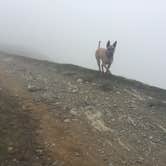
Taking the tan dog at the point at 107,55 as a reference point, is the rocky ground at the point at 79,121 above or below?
below

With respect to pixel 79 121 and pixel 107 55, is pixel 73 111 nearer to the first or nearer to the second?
pixel 79 121

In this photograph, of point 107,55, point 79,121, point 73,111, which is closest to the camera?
point 79,121

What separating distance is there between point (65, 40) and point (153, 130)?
4766 inches

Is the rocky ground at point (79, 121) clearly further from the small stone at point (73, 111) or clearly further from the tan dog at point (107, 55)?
the tan dog at point (107, 55)

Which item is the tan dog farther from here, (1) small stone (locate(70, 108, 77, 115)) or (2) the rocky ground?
(1) small stone (locate(70, 108, 77, 115))

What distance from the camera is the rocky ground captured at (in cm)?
1074

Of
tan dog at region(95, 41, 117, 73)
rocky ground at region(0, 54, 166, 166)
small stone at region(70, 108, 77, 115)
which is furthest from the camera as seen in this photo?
tan dog at region(95, 41, 117, 73)

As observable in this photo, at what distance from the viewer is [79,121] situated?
1323 centimetres

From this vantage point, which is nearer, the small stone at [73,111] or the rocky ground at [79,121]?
the rocky ground at [79,121]

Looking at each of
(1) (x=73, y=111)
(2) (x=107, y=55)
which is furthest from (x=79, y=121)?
(2) (x=107, y=55)

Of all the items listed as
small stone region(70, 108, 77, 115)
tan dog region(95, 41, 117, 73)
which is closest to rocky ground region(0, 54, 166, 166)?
small stone region(70, 108, 77, 115)

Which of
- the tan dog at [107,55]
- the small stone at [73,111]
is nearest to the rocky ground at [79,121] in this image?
the small stone at [73,111]

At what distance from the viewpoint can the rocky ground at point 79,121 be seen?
10742 millimetres

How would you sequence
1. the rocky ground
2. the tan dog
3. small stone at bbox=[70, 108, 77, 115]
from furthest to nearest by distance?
1. the tan dog
2. small stone at bbox=[70, 108, 77, 115]
3. the rocky ground
